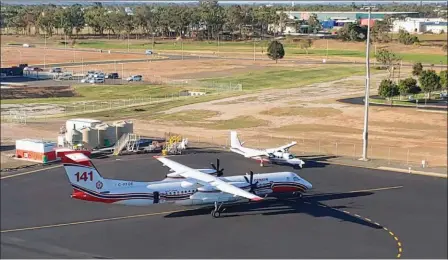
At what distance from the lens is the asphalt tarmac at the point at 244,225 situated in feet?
93.0

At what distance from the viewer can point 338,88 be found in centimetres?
9250

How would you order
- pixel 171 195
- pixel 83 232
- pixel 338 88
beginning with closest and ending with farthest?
pixel 83 232, pixel 171 195, pixel 338 88

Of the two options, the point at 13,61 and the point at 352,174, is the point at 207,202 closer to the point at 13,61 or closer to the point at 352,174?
the point at 352,174

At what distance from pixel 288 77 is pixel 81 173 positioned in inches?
3045

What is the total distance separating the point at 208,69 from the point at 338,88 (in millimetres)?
33026

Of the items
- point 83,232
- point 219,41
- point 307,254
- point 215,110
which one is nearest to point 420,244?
point 307,254

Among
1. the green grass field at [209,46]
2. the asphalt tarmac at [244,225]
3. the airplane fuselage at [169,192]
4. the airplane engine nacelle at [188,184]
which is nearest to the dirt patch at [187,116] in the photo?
the asphalt tarmac at [244,225]

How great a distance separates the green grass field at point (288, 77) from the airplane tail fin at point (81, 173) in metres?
63.3

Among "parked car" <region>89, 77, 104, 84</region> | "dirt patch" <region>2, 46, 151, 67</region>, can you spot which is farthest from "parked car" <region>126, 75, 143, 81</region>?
"dirt patch" <region>2, 46, 151, 67</region>

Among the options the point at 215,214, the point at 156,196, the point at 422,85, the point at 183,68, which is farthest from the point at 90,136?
the point at 183,68

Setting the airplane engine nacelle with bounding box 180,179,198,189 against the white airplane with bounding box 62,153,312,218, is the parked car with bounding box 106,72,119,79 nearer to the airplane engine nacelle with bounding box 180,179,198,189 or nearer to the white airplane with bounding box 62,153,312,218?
the white airplane with bounding box 62,153,312,218

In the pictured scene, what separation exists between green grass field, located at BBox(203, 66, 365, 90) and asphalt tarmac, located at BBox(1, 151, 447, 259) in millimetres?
57691

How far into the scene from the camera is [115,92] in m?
88.6

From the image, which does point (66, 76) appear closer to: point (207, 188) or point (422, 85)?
→ point (422, 85)
